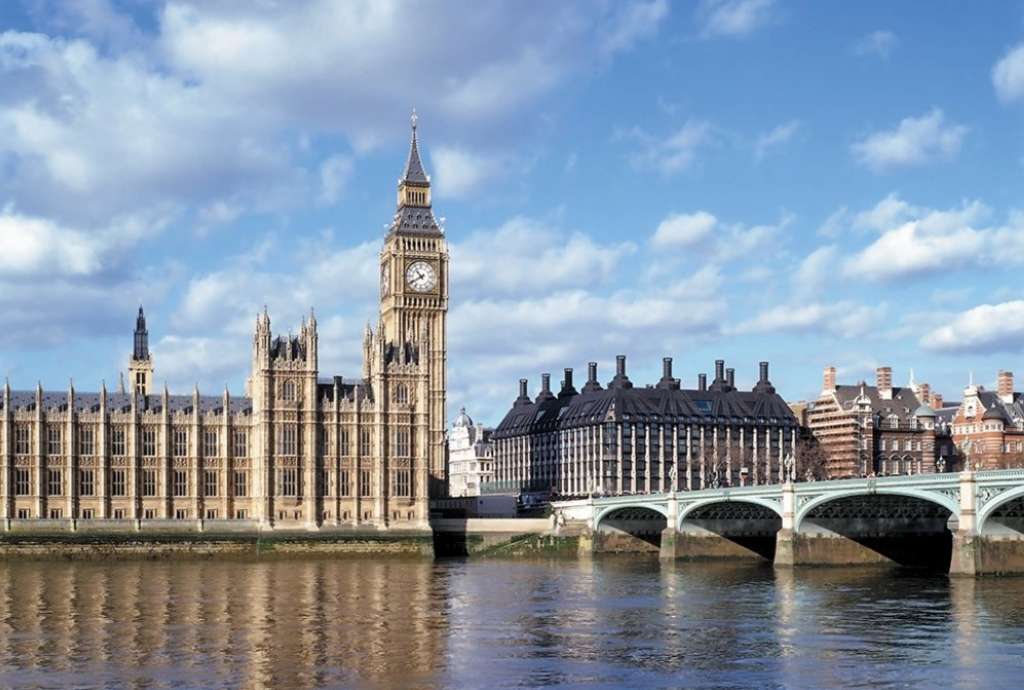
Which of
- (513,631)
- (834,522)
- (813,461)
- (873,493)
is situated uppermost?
(813,461)

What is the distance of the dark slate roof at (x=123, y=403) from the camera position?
137000mm

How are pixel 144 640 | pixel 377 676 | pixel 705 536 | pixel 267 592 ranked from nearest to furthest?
pixel 377 676 < pixel 144 640 < pixel 267 592 < pixel 705 536

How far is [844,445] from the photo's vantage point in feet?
637

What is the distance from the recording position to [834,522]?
375 feet

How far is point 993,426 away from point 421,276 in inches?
2755

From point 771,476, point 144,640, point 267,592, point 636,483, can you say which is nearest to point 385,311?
point 636,483

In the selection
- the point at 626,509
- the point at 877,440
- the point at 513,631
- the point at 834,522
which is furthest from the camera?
the point at 877,440

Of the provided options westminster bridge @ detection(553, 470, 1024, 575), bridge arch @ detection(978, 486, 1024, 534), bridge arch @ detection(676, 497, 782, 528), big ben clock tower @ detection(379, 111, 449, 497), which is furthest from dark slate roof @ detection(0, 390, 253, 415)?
bridge arch @ detection(978, 486, 1024, 534)

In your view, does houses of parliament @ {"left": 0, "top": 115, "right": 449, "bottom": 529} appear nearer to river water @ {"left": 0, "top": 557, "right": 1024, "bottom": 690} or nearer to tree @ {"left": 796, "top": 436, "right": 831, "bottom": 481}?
river water @ {"left": 0, "top": 557, "right": 1024, "bottom": 690}

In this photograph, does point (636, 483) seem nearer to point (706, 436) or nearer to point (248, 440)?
point (706, 436)

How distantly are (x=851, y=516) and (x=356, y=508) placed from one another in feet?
148

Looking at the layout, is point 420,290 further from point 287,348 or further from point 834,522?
point 834,522

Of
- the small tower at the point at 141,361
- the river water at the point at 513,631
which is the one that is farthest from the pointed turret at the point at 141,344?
the river water at the point at 513,631

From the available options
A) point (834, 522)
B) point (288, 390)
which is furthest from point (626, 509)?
point (288, 390)
